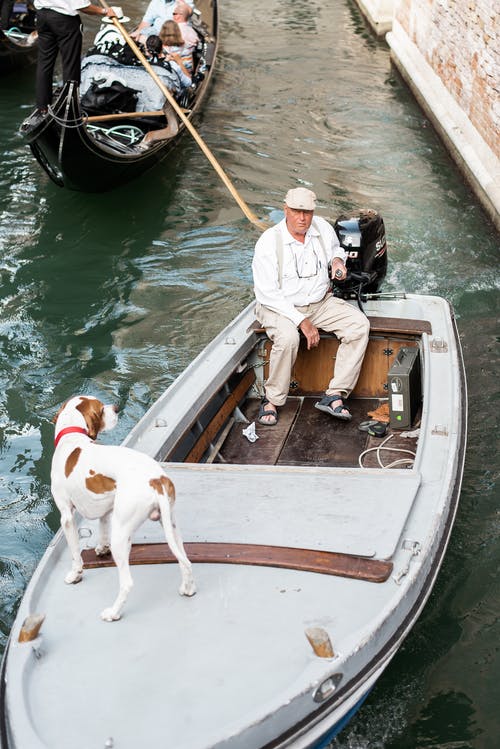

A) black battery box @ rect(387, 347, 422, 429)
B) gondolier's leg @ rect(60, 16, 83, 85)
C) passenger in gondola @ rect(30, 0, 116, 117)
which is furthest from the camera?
gondolier's leg @ rect(60, 16, 83, 85)

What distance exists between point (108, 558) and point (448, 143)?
19.9 feet

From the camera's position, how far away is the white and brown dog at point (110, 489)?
211 cm

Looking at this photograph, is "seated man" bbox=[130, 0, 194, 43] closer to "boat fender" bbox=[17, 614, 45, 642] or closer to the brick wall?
the brick wall

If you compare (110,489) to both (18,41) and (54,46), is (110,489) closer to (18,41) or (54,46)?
(54,46)

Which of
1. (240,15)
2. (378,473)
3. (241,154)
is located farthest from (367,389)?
(240,15)

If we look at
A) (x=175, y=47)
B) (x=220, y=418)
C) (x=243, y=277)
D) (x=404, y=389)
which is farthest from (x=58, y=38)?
(x=404, y=389)

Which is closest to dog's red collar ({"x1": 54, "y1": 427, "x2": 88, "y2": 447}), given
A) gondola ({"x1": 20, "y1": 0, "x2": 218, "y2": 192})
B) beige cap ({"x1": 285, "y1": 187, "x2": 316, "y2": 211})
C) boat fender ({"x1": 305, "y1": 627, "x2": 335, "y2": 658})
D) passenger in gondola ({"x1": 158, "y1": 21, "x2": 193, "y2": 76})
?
boat fender ({"x1": 305, "y1": 627, "x2": 335, "y2": 658})

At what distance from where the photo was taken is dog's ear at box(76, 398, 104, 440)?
231 cm

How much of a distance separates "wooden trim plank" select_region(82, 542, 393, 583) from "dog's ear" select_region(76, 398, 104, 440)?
332mm

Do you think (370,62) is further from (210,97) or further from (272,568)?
(272,568)

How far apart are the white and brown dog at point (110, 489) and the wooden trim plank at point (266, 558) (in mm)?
131

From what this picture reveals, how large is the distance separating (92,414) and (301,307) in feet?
4.87

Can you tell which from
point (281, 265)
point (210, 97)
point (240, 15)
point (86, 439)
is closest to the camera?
point (86, 439)

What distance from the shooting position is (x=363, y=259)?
389 cm
